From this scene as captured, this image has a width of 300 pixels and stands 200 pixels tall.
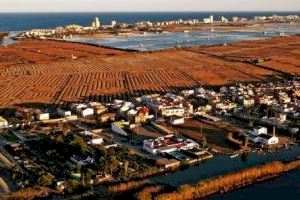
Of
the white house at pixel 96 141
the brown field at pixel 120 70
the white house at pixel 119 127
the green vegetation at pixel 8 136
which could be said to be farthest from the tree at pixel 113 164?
the brown field at pixel 120 70

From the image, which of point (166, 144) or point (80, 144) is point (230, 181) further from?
point (80, 144)

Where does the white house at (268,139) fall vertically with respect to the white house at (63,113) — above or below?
below

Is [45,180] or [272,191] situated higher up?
[45,180]

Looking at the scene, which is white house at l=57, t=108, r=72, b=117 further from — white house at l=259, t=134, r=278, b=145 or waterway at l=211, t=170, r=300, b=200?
waterway at l=211, t=170, r=300, b=200

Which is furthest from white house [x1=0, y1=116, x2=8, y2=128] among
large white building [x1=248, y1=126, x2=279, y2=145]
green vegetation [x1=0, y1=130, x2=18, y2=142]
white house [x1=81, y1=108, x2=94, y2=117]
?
large white building [x1=248, y1=126, x2=279, y2=145]

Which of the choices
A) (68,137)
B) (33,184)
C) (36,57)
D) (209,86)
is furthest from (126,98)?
(36,57)

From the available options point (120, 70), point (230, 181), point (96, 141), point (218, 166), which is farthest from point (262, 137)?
point (120, 70)

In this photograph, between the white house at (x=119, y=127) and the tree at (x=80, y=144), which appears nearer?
the tree at (x=80, y=144)

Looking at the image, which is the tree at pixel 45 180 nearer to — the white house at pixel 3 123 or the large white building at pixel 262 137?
the white house at pixel 3 123

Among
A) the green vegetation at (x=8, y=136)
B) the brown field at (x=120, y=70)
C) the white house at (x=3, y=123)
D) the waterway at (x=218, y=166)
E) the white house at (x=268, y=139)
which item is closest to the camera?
the waterway at (x=218, y=166)
